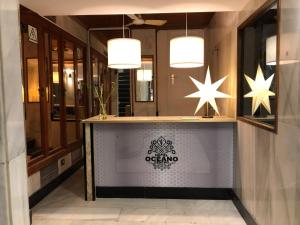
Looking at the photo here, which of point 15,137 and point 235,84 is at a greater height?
point 235,84

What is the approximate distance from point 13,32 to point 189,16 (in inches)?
203

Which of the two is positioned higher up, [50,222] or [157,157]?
[157,157]

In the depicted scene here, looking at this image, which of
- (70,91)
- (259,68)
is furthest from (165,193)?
(70,91)

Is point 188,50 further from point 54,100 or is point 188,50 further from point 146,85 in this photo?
point 146,85

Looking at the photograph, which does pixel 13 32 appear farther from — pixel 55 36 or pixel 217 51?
pixel 217 51

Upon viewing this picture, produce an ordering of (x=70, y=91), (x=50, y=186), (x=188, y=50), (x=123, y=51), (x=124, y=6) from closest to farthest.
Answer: (x=124, y=6) → (x=188, y=50) → (x=123, y=51) → (x=50, y=186) → (x=70, y=91)

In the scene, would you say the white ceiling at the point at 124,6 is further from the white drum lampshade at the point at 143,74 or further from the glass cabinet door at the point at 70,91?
the white drum lampshade at the point at 143,74

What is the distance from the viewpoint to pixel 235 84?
328 cm

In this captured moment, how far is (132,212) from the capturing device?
10.5ft

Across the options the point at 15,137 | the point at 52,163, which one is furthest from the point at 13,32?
the point at 52,163

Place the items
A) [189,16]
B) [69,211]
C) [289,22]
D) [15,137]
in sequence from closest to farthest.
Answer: [15,137], [289,22], [69,211], [189,16]

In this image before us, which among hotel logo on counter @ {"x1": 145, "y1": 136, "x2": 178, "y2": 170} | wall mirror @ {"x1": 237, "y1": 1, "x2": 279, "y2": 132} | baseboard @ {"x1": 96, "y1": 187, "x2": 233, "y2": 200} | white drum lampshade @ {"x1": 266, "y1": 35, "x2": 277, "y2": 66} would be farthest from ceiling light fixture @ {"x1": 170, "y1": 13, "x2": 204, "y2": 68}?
baseboard @ {"x1": 96, "y1": 187, "x2": 233, "y2": 200}

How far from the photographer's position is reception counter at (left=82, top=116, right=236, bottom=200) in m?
3.49

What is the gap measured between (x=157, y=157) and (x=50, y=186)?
160cm
